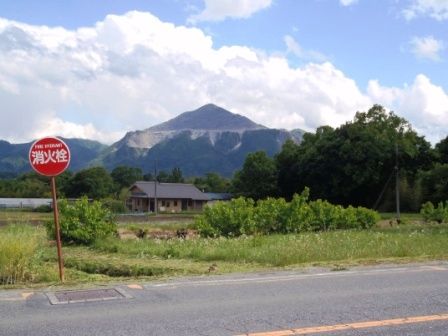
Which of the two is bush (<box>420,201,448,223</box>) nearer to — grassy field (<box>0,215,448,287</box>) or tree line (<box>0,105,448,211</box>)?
grassy field (<box>0,215,448,287</box>)

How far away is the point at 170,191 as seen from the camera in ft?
305

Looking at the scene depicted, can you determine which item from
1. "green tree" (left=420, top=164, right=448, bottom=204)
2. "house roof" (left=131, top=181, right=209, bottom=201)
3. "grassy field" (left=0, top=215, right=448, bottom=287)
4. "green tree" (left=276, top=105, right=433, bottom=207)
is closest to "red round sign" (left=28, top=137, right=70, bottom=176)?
"grassy field" (left=0, top=215, right=448, bottom=287)

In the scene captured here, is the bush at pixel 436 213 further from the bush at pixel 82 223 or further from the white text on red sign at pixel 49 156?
the white text on red sign at pixel 49 156

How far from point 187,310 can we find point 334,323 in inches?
76.6

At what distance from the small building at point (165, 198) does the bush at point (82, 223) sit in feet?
222

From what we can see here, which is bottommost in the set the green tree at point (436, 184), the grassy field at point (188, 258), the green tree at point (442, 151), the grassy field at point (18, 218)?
the grassy field at point (188, 258)

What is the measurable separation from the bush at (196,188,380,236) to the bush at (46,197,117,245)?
4.91m

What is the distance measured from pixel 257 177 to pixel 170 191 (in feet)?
57.0

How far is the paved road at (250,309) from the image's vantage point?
21.2ft

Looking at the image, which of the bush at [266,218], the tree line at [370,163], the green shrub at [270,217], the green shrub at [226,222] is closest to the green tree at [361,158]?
the tree line at [370,163]

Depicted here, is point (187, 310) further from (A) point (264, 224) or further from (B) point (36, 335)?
(A) point (264, 224)

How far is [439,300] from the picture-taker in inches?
319

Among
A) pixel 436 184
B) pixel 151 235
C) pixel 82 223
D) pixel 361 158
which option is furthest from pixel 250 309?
pixel 361 158

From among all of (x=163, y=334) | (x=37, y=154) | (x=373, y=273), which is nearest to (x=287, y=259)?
(x=373, y=273)
